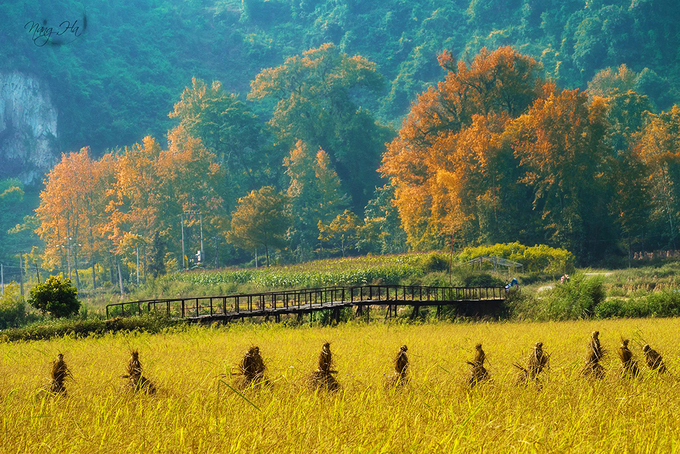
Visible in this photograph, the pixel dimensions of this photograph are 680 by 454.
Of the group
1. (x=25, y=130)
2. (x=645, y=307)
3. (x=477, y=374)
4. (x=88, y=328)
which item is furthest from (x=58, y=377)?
(x=25, y=130)

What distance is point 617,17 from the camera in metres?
94.6

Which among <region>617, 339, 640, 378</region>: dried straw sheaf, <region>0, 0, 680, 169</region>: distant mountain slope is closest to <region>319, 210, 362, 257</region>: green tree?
<region>0, 0, 680, 169</region>: distant mountain slope

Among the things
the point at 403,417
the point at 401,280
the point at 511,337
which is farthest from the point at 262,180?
the point at 403,417

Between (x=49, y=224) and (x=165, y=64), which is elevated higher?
(x=165, y=64)

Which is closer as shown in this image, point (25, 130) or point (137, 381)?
point (137, 381)

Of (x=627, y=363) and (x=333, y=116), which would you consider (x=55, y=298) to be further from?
(x=333, y=116)

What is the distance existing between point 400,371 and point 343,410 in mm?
1840

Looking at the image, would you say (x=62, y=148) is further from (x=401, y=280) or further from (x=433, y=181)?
(x=401, y=280)

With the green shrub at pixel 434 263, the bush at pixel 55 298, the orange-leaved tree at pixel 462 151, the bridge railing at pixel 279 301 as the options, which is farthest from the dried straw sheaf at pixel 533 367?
the orange-leaved tree at pixel 462 151

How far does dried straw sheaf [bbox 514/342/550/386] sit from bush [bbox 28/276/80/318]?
791 inches

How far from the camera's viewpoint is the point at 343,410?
6.68 meters

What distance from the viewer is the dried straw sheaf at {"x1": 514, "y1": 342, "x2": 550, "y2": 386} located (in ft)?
28.0

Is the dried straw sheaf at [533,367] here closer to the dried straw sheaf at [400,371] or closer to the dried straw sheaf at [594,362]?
the dried straw sheaf at [594,362]

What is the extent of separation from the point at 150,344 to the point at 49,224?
54.8 m
